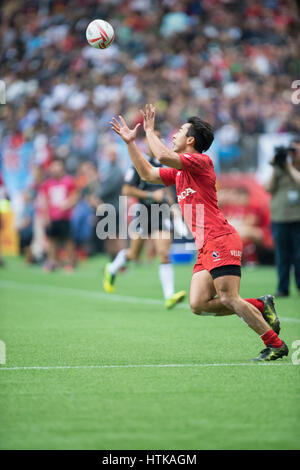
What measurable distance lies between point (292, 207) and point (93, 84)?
49.9ft

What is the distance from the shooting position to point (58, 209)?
63.0 ft

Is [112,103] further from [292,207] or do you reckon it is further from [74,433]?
[74,433]

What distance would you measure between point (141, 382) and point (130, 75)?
20983mm

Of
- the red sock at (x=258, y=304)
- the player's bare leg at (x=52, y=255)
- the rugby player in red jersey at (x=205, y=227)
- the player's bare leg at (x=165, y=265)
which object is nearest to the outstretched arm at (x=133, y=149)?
the rugby player in red jersey at (x=205, y=227)

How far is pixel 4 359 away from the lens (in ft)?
23.4

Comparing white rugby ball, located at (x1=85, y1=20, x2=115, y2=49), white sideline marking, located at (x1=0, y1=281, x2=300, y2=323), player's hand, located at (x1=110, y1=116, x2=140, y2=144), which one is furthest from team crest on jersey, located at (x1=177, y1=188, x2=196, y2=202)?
white sideline marking, located at (x1=0, y1=281, x2=300, y2=323)

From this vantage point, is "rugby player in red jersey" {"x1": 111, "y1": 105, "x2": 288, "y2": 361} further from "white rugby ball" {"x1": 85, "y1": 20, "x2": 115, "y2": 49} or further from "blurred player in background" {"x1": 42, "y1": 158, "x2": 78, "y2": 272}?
"blurred player in background" {"x1": 42, "y1": 158, "x2": 78, "y2": 272}

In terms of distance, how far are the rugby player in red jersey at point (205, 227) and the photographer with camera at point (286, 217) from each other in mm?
5458

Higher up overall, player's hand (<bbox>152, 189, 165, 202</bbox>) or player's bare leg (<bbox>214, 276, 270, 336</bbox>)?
player's hand (<bbox>152, 189, 165, 202</bbox>)

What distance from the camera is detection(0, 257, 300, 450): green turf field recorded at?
4.55 meters

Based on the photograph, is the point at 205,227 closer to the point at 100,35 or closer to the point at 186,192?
the point at 186,192

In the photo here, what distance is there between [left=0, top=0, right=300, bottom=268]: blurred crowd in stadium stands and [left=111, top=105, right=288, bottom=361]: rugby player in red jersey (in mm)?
13639

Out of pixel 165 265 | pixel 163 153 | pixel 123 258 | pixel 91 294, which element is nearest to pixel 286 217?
pixel 165 265

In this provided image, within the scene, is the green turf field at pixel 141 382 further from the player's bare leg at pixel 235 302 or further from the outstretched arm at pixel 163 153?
the outstretched arm at pixel 163 153
